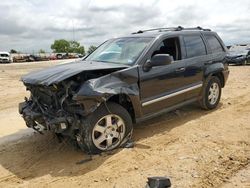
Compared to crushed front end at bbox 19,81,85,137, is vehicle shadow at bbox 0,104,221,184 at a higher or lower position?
lower

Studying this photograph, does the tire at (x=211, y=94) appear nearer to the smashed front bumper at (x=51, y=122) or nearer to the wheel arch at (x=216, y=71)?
the wheel arch at (x=216, y=71)

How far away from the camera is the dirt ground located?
166 inches

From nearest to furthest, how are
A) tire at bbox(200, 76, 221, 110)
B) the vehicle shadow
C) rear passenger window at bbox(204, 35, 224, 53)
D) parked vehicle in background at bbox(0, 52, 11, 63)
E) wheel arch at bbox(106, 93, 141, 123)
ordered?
the vehicle shadow, wheel arch at bbox(106, 93, 141, 123), tire at bbox(200, 76, 221, 110), rear passenger window at bbox(204, 35, 224, 53), parked vehicle in background at bbox(0, 52, 11, 63)

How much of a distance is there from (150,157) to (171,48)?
2480 millimetres

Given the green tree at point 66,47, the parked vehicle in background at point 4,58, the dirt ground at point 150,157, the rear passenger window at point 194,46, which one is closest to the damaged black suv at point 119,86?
the rear passenger window at point 194,46

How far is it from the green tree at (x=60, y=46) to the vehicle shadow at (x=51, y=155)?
108 metres

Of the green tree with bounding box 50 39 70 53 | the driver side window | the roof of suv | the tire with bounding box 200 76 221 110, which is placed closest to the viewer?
the driver side window

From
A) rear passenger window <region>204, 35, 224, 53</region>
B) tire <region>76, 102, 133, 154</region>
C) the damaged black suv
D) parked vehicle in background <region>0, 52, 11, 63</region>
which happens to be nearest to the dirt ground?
tire <region>76, 102, 133, 154</region>

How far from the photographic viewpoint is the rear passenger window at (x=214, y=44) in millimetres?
7488

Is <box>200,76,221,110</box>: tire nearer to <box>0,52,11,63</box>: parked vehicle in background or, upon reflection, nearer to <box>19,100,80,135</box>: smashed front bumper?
<box>19,100,80,135</box>: smashed front bumper

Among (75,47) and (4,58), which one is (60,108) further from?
(75,47)

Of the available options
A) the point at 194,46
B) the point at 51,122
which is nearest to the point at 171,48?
the point at 194,46

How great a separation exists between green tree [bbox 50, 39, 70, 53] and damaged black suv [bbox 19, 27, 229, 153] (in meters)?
108

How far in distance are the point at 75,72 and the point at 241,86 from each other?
747cm
